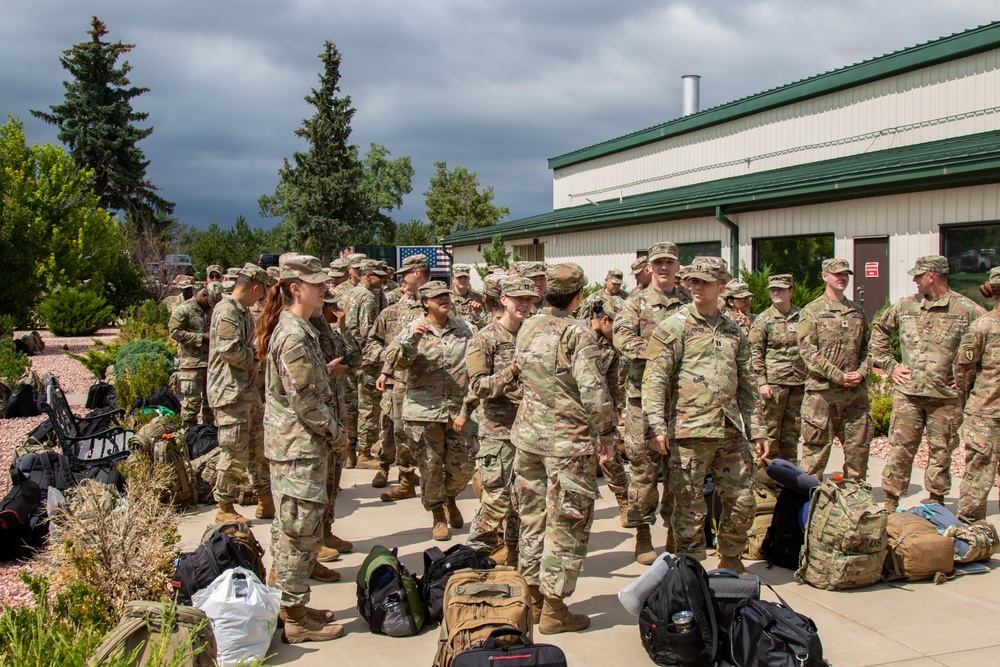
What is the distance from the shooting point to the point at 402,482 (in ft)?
25.5

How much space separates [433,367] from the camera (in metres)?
6.44

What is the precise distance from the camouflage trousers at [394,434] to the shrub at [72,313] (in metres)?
17.2

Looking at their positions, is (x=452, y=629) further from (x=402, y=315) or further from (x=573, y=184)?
(x=573, y=184)

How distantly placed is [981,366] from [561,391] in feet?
12.7

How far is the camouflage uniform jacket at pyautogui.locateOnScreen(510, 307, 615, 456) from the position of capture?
4.44 m

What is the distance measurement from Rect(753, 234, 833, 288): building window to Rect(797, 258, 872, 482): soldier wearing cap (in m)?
5.49

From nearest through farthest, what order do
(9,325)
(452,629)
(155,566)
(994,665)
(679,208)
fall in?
1. (452,629)
2. (994,665)
3. (155,566)
4. (679,208)
5. (9,325)

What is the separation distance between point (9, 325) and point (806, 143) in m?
18.0

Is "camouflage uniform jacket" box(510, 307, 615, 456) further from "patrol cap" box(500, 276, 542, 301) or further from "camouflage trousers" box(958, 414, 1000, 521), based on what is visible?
"camouflage trousers" box(958, 414, 1000, 521)

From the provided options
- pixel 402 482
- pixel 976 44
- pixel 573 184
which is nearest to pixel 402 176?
pixel 573 184

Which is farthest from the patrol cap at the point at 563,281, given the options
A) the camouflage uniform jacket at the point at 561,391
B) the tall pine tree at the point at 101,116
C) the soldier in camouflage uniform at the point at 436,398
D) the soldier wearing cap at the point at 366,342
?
the tall pine tree at the point at 101,116

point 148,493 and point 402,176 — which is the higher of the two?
point 402,176

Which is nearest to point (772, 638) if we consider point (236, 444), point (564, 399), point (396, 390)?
point (564, 399)

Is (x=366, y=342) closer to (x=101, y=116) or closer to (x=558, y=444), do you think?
(x=558, y=444)
